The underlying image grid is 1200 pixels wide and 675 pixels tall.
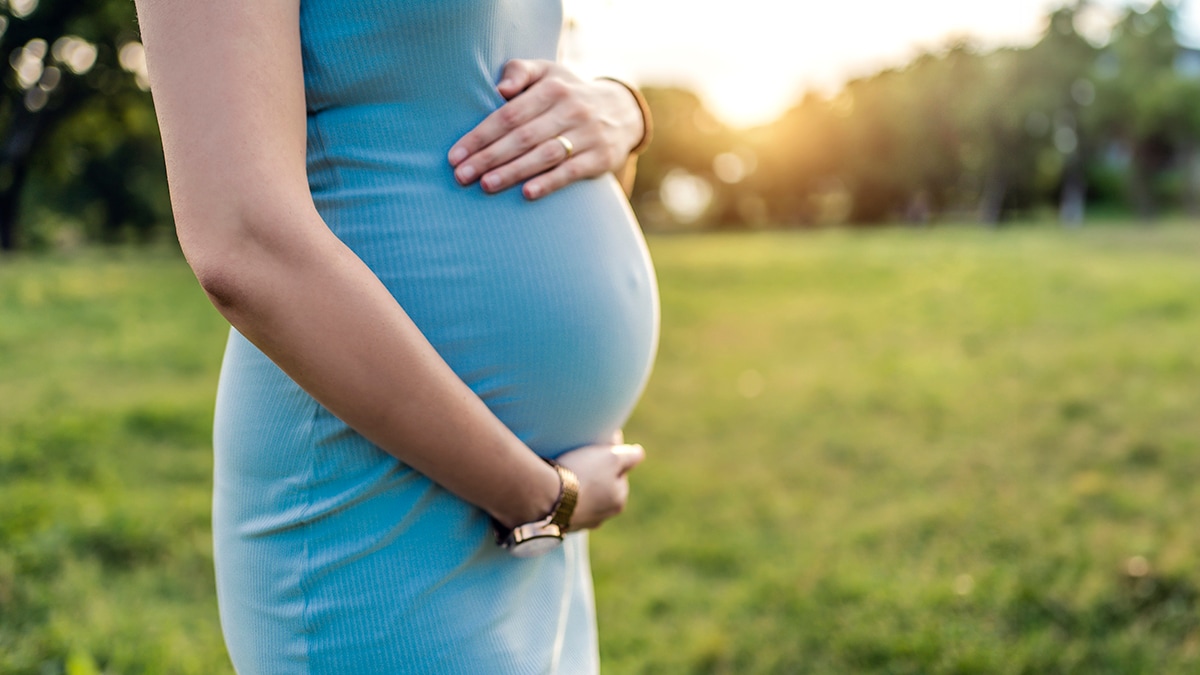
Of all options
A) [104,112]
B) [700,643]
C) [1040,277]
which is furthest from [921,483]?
[1040,277]

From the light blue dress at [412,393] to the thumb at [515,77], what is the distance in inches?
0.4

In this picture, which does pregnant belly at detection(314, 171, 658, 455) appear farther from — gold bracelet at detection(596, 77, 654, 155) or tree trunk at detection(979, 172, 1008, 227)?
tree trunk at detection(979, 172, 1008, 227)

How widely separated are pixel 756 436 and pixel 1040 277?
5.06 metres

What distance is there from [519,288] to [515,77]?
244 millimetres

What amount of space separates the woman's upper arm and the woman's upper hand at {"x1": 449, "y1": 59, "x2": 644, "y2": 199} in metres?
0.21

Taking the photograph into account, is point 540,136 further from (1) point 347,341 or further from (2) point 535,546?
(2) point 535,546

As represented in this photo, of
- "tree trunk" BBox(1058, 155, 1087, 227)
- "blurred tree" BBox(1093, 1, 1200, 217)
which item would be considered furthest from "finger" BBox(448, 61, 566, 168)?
"tree trunk" BBox(1058, 155, 1087, 227)

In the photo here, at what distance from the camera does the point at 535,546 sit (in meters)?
0.91

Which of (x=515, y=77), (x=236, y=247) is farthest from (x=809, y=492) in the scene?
(x=236, y=247)

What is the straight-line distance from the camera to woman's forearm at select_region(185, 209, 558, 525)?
72 cm

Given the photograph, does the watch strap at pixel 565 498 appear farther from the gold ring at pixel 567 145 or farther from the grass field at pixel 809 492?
Result: the grass field at pixel 809 492

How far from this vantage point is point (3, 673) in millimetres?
2184

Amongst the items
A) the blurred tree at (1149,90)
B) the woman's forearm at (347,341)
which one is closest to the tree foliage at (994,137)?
the blurred tree at (1149,90)

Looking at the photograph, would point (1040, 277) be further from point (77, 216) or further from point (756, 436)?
point (77, 216)
